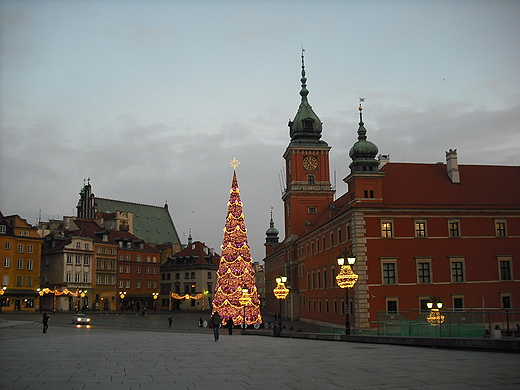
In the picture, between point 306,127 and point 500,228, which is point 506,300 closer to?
point 500,228

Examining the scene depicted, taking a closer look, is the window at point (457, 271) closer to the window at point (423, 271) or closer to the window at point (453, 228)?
the window at point (423, 271)

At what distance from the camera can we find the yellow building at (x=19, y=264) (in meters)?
75.9

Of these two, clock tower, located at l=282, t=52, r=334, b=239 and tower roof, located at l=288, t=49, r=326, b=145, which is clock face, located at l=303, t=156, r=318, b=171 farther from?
tower roof, located at l=288, t=49, r=326, b=145

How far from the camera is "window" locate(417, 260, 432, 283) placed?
4669 centimetres

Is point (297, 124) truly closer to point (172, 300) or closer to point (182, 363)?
point (172, 300)

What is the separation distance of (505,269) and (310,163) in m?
32.0

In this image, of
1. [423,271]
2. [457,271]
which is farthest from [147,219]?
[457,271]

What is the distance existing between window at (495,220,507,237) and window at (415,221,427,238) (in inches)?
273

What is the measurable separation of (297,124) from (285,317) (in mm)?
27341

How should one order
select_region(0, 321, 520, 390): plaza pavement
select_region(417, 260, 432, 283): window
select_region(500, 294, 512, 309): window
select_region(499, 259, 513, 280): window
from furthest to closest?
1. select_region(499, 259, 513, 280): window
2. select_region(500, 294, 512, 309): window
3. select_region(417, 260, 432, 283): window
4. select_region(0, 321, 520, 390): plaza pavement

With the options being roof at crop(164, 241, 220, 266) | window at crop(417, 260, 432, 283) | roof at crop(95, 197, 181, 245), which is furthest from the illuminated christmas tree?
roof at crop(95, 197, 181, 245)

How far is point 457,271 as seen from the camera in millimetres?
47438

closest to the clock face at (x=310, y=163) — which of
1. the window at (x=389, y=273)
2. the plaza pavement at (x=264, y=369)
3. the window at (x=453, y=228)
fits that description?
the window at (x=453, y=228)

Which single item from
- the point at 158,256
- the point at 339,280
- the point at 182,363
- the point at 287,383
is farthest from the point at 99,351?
the point at 158,256
